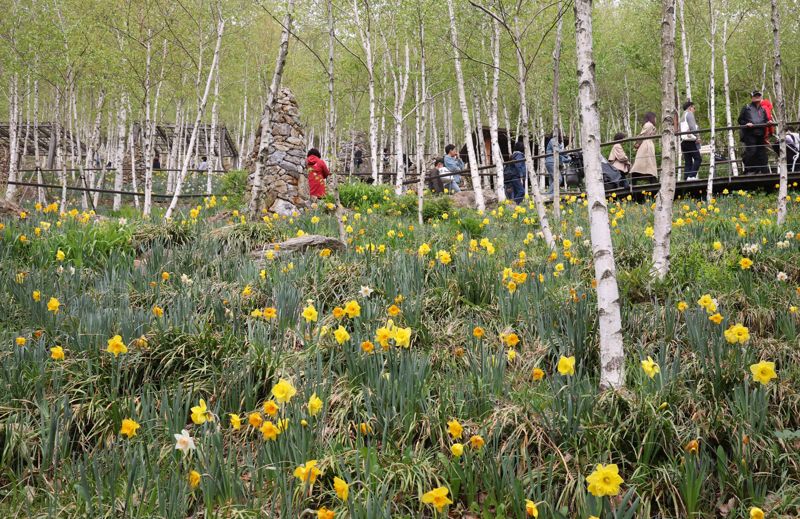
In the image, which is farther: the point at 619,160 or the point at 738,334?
the point at 619,160

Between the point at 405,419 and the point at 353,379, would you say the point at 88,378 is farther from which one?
the point at 405,419

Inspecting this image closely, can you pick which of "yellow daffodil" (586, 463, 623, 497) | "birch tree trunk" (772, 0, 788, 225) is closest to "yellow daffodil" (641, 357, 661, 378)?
"yellow daffodil" (586, 463, 623, 497)

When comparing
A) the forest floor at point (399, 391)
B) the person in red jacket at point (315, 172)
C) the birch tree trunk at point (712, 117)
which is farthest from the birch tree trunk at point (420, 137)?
the birch tree trunk at point (712, 117)

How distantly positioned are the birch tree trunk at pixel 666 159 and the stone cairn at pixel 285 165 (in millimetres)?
8011

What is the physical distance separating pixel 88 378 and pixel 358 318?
1581 mm

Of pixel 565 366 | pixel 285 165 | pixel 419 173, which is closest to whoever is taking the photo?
pixel 565 366

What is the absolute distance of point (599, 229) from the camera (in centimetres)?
307

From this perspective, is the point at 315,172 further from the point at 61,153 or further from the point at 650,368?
the point at 650,368

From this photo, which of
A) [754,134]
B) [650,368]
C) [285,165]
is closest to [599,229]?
[650,368]

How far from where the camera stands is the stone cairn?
38.1 ft

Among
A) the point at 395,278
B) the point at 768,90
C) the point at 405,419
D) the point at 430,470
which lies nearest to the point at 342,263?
the point at 395,278

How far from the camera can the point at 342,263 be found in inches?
205

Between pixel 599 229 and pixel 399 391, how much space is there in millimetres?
1437

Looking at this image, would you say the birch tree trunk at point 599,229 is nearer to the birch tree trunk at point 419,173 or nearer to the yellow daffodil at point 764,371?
the yellow daffodil at point 764,371
